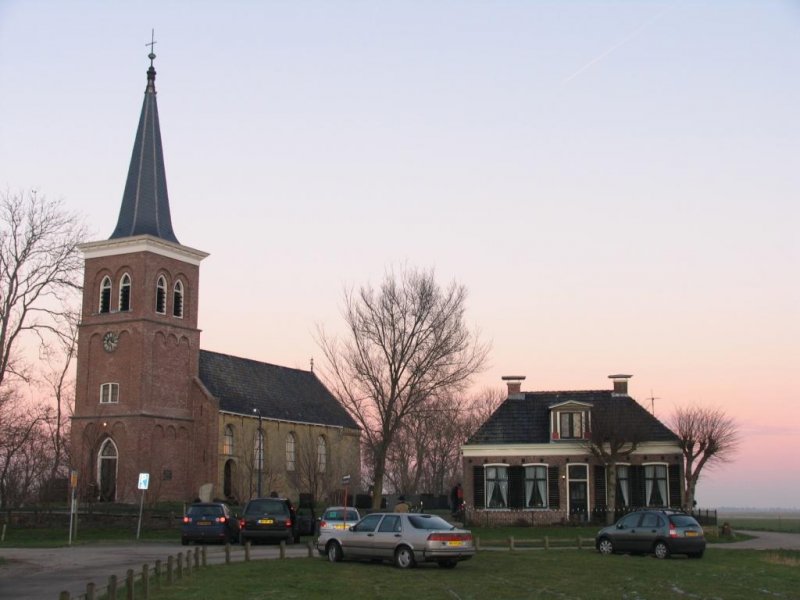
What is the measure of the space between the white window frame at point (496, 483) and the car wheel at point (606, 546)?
17.0 m

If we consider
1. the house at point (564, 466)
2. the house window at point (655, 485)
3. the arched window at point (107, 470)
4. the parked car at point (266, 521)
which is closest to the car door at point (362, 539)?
the parked car at point (266, 521)

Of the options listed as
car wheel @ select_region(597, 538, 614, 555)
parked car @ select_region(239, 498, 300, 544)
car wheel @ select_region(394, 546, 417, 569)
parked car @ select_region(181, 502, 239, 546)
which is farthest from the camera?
parked car @ select_region(181, 502, 239, 546)

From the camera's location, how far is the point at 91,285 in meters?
62.7

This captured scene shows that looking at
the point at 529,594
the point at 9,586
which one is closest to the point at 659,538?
the point at 529,594

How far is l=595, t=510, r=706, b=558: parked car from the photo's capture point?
3047 cm

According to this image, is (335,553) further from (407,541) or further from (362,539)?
(407,541)

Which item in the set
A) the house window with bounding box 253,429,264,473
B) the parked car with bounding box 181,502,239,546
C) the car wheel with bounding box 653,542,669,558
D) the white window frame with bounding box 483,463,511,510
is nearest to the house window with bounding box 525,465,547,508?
the white window frame with bounding box 483,463,511,510

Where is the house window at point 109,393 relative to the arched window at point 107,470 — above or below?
above

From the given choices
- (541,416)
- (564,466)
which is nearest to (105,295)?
(541,416)

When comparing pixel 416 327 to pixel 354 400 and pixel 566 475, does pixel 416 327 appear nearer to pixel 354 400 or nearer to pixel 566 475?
pixel 354 400

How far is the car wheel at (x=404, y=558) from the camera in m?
24.9

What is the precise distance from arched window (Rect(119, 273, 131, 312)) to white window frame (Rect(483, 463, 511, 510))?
2605cm

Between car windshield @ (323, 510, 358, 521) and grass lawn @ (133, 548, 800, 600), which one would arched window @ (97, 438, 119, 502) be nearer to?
car windshield @ (323, 510, 358, 521)

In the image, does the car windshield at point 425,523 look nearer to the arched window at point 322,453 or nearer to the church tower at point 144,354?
the church tower at point 144,354
